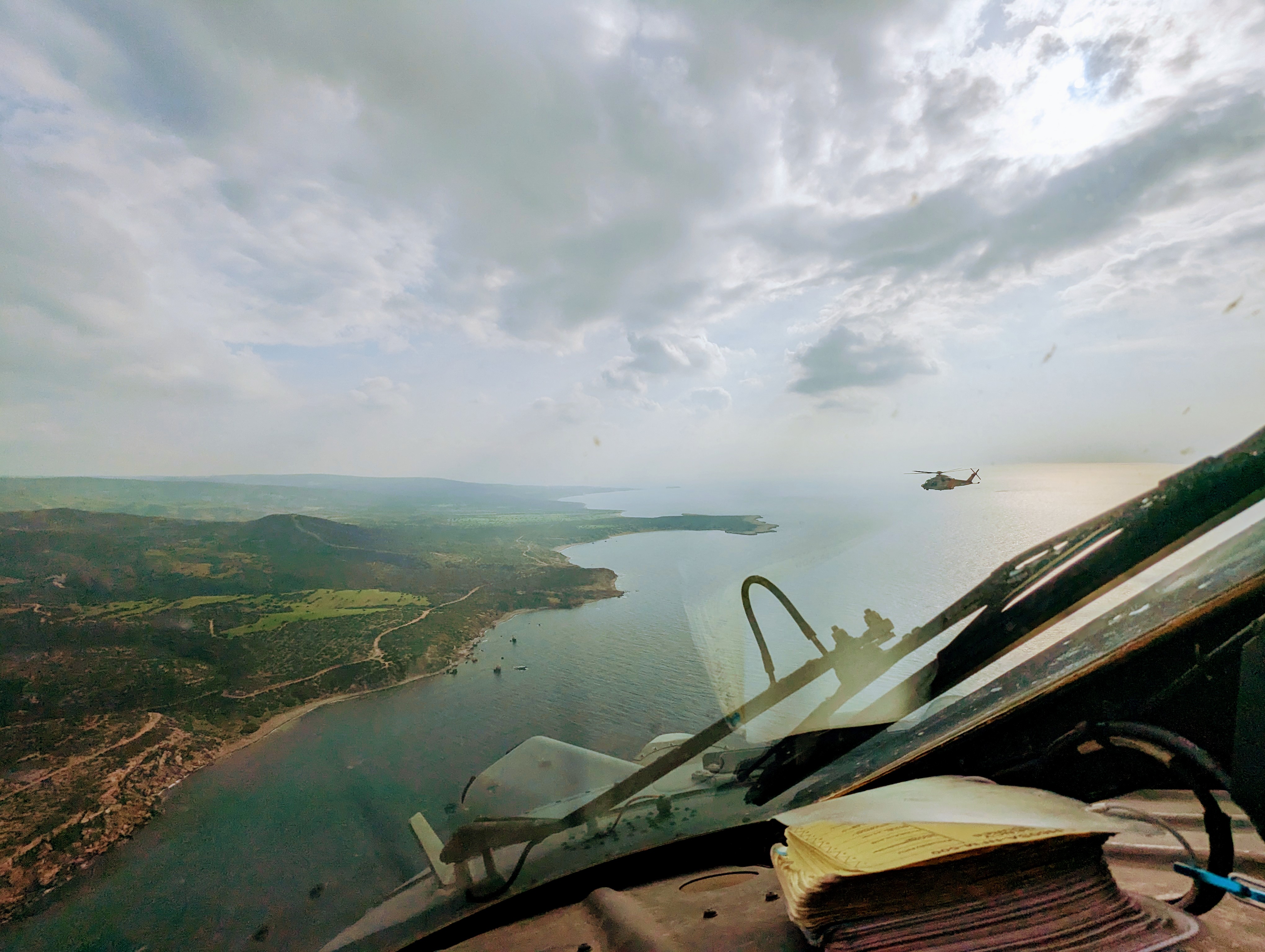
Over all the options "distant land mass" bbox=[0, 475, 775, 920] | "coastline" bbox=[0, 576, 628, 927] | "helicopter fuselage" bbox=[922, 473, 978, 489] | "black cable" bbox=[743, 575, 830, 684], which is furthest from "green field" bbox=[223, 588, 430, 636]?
"black cable" bbox=[743, 575, 830, 684]

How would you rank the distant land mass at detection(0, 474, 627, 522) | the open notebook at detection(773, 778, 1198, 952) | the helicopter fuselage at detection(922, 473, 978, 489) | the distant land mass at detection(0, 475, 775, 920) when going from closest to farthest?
the open notebook at detection(773, 778, 1198, 952), the helicopter fuselage at detection(922, 473, 978, 489), the distant land mass at detection(0, 475, 775, 920), the distant land mass at detection(0, 474, 627, 522)

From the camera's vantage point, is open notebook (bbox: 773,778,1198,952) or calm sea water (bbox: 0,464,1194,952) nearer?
open notebook (bbox: 773,778,1198,952)

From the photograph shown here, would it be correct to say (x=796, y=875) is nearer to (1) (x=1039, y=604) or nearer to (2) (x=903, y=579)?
(1) (x=1039, y=604)

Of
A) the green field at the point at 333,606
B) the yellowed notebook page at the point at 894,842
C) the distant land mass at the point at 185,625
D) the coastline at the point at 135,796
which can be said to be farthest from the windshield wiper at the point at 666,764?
the green field at the point at 333,606

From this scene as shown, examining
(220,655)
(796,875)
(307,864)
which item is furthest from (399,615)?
(796,875)

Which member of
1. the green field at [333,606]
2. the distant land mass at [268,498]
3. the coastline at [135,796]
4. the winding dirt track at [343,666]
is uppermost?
the distant land mass at [268,498]

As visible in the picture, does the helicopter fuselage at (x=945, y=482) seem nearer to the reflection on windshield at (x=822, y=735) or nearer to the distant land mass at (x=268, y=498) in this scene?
the reflection on windshield at (x=822, y=735)

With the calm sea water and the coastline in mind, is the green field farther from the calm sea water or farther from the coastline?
the calm sea water
